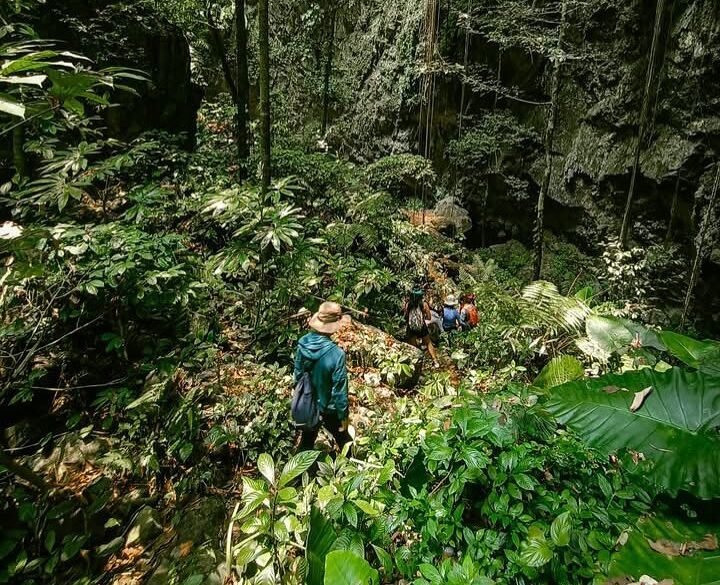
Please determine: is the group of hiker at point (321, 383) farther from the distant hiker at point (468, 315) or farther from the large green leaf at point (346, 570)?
the distant hiker at point (468, 315)

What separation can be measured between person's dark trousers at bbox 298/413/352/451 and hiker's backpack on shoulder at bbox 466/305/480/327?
352cm

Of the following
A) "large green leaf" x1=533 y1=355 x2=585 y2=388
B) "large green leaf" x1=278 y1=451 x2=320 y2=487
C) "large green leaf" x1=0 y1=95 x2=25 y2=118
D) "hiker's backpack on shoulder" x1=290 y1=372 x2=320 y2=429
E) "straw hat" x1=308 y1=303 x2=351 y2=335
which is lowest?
"hiker's backpack on shoulder" x1=290 y1=372 x2=320 y2=429

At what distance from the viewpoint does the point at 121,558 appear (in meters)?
2.49

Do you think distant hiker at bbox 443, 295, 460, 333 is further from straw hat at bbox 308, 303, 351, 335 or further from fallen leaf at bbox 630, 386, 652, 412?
fallen leaf at bbox 630, 386, 652, 412

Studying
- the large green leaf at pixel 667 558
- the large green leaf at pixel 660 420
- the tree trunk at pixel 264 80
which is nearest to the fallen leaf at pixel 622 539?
the large green leaf at pixel 667 558

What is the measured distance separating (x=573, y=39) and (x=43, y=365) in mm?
13589

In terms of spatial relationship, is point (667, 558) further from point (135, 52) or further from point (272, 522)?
point (135, 52)

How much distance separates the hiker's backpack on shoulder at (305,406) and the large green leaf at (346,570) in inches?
67.5

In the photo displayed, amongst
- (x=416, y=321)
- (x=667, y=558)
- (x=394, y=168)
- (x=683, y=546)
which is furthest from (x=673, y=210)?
(x=667, y=558)

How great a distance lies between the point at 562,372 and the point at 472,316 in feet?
12.6

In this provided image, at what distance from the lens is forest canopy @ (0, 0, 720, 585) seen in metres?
1.34

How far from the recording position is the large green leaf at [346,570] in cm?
113

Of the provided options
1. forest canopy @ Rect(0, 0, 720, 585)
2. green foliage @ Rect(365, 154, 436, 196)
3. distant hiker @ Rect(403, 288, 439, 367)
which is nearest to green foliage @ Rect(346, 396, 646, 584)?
forest canopy @ Rect(0, 0, 720, 585)

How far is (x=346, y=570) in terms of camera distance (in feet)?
3.79
